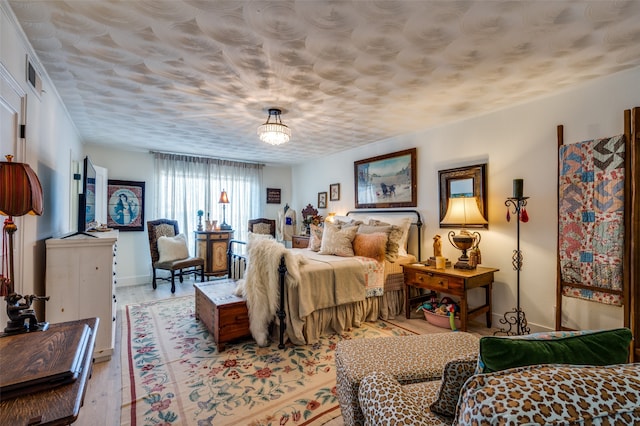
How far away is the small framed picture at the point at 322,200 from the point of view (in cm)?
583

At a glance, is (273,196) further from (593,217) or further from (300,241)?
(593,217)

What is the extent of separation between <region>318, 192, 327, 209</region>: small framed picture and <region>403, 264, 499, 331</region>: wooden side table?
2.62 meters

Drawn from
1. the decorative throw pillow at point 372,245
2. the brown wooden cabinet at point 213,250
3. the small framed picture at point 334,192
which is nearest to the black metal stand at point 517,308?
the decorative throw pillow at point 372,245

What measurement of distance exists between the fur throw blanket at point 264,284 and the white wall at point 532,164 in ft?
7.07

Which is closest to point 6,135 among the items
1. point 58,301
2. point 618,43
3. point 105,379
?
point 58,301

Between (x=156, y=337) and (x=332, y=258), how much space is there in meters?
2.07

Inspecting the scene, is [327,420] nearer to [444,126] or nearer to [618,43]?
[618,43]

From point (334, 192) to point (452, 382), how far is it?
4701 millimetres

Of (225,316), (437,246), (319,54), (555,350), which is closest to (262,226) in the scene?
(225,316)

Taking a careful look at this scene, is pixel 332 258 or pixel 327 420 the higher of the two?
pixel 332 258

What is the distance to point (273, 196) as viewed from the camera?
22.3 ft

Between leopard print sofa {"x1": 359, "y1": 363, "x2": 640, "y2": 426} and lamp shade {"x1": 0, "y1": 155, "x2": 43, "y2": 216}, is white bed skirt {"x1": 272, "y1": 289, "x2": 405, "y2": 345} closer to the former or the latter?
lamp shade {"x1": 0, "y1": 155, "x2": 43, "y2": 216}

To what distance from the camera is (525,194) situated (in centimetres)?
302

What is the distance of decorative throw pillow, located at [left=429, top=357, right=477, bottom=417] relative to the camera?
3.16 ft
